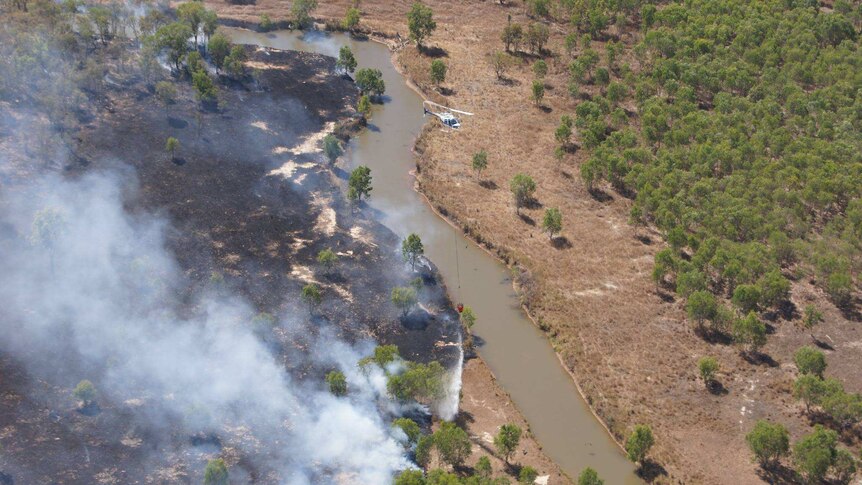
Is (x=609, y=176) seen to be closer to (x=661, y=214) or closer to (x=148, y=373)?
(x=661, y=214)

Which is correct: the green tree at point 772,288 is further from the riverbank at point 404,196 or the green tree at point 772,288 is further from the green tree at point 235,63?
the green tree at point 235,63

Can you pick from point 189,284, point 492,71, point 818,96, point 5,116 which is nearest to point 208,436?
point 189,284

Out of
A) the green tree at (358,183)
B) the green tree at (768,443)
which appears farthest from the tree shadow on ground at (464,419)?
the green tree at (358,183)

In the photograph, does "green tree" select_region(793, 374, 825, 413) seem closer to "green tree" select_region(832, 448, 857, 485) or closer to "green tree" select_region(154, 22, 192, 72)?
"green tree" select_region(832, 448, 857, 485)

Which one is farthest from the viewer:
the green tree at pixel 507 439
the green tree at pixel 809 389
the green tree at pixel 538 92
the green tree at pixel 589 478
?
the green tree at pixel 538 92

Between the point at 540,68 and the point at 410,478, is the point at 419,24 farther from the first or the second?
the point at 410,478

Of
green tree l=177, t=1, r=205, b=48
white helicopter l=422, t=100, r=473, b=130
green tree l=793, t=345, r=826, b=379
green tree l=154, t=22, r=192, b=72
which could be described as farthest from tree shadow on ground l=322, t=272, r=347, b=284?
green tree l=177, t=1, r=205, b=48
